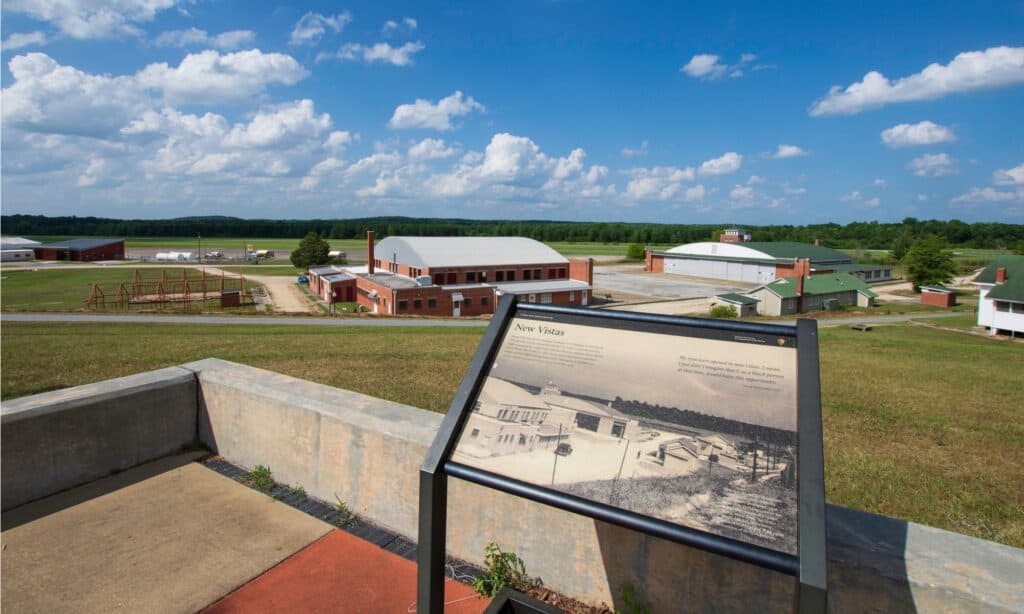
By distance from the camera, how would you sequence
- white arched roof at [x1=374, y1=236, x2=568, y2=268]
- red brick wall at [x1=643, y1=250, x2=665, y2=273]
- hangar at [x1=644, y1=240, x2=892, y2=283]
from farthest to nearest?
red brick wall at [x1=643, y1=250, x2=665, y2=273], hangar at [x1=644, y1=240, x2=892, y2=283], white arched roof at [x1=374, y1=236, x2=568, y2=268]

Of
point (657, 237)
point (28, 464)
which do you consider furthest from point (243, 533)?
point (657, 237)

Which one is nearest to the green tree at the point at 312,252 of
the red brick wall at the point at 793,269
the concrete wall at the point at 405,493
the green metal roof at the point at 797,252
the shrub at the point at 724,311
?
the shrub at the point at 724,311

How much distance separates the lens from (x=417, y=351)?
13.0m

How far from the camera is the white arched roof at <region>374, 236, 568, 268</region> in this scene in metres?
44.6

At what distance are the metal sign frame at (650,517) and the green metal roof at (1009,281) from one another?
40408 mm

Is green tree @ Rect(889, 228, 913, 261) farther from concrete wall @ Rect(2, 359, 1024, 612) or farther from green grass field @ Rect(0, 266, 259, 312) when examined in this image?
concrete wall @ Rect(2, 359, 1024, 612)

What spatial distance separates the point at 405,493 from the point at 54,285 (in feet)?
195

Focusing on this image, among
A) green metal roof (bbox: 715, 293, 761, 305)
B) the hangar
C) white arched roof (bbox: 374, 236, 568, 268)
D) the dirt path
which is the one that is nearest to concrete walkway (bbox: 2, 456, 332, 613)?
the dirt path

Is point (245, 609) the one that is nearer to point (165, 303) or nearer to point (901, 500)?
point (901, 500)

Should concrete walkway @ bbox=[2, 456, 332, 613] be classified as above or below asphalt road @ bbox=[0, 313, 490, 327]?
above

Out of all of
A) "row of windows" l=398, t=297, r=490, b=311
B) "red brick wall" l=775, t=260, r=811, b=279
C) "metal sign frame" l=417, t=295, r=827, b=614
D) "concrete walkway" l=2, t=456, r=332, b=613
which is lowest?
"row of windows" l=398, t=297, r=490, b=311

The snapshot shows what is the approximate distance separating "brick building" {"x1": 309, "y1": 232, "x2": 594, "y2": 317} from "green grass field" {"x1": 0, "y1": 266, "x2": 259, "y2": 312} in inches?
370

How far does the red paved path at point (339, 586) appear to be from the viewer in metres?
3.63

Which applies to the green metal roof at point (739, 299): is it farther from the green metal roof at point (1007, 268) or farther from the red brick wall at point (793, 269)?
the red brick wall at point (793, 269)
